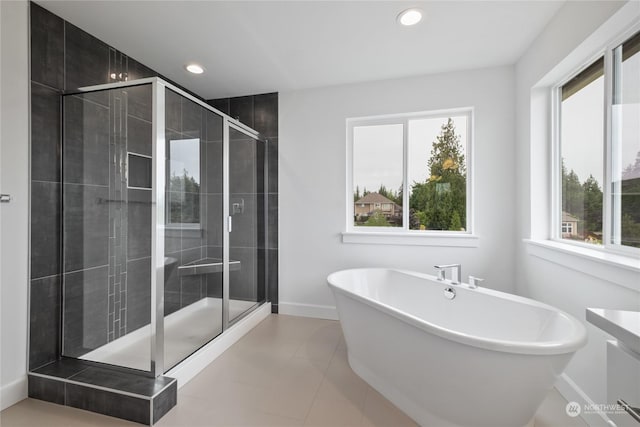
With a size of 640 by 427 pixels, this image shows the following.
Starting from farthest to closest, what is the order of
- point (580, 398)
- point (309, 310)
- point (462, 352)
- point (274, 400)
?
point (309, 310)
point (274, 400)
point (580, 398)
point (462, 352)

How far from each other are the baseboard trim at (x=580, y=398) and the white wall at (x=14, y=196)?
3.20 metres

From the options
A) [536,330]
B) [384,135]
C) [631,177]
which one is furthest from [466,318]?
[384,135]

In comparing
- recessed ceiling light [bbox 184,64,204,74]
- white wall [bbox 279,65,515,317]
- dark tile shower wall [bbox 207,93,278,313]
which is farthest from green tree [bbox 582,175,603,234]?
recessed ceiling light [bbox 184,64,204,74]

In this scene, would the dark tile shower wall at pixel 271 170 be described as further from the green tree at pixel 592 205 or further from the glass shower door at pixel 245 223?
the green tree at pixel 592 205

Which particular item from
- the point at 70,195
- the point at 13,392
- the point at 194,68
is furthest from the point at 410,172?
the point at 13,392

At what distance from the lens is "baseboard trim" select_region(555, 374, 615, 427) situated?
146 cm

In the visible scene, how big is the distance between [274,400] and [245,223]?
1573 millimetres

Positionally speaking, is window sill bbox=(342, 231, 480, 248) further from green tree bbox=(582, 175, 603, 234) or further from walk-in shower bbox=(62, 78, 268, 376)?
walk-in shower bbox=(62, 78, 268, 376)

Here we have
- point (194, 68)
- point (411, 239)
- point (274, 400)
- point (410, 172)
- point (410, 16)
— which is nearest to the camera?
point (274, 400)

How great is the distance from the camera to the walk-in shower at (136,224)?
177 centimetres

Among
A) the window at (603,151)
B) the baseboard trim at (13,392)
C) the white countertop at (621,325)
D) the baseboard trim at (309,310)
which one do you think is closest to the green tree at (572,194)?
the window at (603,151)

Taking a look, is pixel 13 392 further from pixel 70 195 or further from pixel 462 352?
pixel 462 352

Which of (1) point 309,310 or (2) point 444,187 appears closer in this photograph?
(2) point 444,187

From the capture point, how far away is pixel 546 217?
7.29ft
